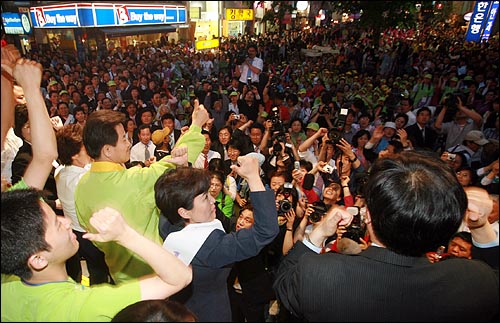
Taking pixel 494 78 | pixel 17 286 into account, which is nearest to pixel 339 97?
pixel 494 78

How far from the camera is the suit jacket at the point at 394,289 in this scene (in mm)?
1145

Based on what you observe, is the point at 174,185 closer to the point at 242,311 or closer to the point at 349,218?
the point at 349,218

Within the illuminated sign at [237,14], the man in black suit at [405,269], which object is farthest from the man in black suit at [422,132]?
the illuminated sign at [237,14]

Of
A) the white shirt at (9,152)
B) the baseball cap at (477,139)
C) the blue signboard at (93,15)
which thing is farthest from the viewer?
the blue signboard at (93,15)

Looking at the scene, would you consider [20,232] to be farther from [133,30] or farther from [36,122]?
[133,30]

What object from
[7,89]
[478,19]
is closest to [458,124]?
[7,89]

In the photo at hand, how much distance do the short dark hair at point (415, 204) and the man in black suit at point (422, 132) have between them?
4.38 meters

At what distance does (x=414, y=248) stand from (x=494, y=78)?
10.2 metres

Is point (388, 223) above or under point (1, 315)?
above

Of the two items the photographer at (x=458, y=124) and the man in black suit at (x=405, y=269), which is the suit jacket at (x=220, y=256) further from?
the photographer at (x=458, y=124)

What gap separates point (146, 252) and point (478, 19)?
1913cm

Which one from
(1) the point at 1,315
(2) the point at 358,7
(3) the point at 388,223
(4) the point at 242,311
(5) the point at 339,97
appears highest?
(2) the point at 358,7

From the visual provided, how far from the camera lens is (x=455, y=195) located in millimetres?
1151

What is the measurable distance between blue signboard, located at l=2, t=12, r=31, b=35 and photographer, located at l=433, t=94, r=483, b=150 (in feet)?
39.3
